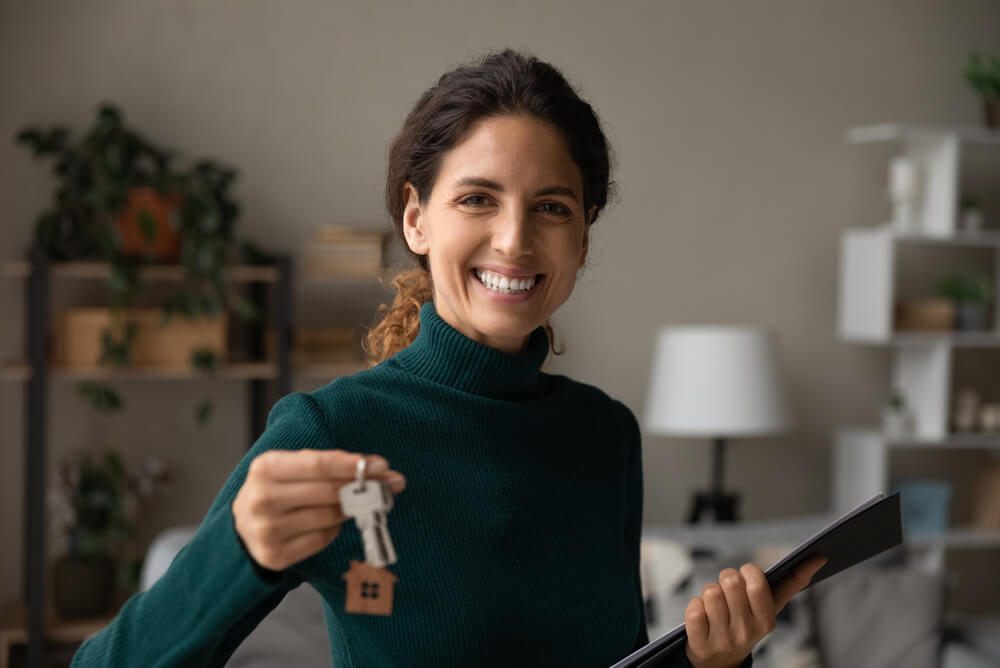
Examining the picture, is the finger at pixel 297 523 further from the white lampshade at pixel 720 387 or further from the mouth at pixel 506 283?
the white lampshade at pixel 720 387

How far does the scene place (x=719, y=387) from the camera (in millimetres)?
3406

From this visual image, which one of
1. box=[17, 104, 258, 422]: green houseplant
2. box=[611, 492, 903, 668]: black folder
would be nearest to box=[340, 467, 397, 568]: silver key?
box=[611, 492, 903, 668]: black folder

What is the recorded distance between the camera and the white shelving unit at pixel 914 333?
379cm

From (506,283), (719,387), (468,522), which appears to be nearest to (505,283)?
(506,283)

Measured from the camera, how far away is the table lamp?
3.40 meters

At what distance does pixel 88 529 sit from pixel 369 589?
2562 millimetres

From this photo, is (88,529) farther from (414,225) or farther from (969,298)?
(969,298)

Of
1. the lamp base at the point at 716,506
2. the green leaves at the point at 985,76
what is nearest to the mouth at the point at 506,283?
the lamp base at the point at 716,506

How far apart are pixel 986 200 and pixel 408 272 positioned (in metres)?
3.71

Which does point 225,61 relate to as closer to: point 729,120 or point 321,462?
point 729,120

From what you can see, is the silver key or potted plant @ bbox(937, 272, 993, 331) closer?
the silver key

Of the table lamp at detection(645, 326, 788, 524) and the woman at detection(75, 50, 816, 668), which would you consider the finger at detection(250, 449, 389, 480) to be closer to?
the woman at detection(75, 50, 816, 668)

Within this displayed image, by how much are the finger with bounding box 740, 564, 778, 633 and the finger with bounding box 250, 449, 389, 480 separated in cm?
44

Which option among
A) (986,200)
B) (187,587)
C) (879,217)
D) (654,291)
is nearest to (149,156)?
(654,291)
